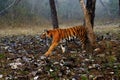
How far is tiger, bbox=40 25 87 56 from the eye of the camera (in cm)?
1321

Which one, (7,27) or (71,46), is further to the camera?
(7,27)

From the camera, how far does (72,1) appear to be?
2386 inches

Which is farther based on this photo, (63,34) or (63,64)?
(63,34)

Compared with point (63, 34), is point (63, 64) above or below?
below

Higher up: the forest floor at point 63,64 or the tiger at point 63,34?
the tiger at point 63,34

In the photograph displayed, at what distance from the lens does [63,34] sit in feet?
44.6

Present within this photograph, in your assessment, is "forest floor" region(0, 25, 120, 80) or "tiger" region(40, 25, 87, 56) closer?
"forest floor" region(0, 25, 120, 80)

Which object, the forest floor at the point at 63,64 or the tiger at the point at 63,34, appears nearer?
the forest floor at the point at 63,64

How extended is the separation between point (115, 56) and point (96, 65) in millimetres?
1326

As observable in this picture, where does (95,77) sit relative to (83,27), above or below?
below

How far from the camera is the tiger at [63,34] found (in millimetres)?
13213

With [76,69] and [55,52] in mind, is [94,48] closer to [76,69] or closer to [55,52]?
[55,52]

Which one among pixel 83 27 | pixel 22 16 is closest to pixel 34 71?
Answer: pixel 83 27

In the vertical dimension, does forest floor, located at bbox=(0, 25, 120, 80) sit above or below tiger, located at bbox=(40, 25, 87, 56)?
below
